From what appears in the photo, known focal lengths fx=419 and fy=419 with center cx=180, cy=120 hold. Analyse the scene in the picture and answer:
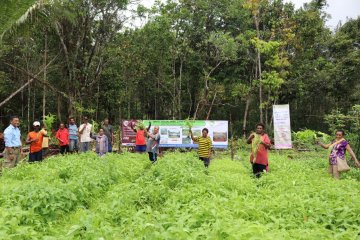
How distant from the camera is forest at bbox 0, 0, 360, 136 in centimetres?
2561

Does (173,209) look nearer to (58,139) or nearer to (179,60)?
(58,139)

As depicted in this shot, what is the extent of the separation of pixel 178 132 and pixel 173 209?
1665cm

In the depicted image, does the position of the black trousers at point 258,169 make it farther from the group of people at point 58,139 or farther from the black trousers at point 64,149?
the black trousers at point 64,149

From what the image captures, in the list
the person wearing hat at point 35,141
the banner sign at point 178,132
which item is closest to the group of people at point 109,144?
the person wearing hat at point 35,141

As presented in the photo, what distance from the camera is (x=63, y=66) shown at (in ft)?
84.2

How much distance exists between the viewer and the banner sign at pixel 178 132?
22.1m

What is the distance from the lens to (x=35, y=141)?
13.6 meters

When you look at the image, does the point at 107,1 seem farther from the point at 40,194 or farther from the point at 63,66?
the point at 40,194

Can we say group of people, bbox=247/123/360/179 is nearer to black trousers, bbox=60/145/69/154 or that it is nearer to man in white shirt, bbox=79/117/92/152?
man in white shirt, bbox=79/117/92/152

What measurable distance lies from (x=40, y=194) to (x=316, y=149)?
21.1m

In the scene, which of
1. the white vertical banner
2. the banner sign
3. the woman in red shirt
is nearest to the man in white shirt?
the woman in red shirt

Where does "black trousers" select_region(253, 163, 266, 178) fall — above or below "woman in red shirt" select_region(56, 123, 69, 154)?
below

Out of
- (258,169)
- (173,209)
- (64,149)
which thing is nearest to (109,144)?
(64,149)

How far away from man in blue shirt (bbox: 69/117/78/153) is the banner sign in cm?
454
